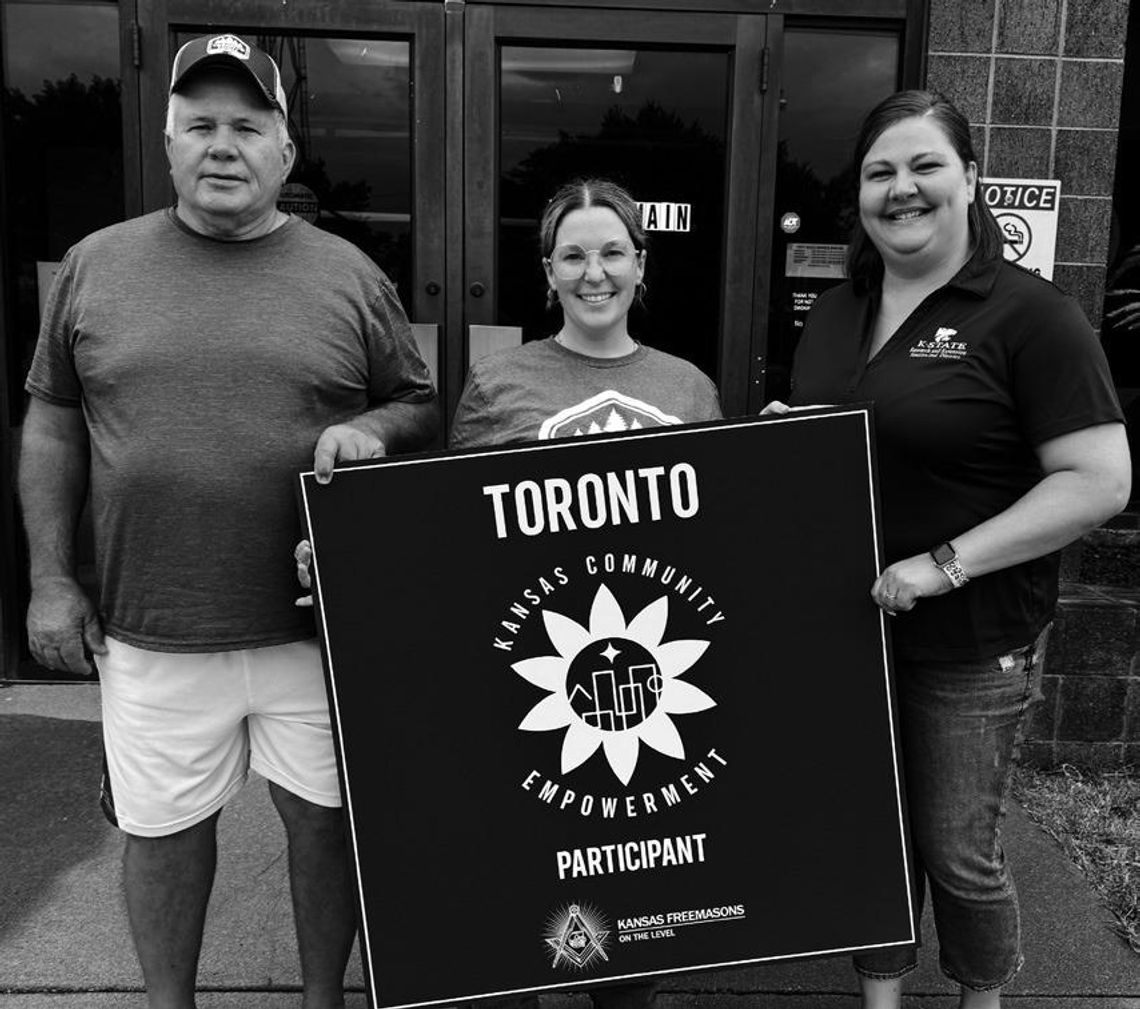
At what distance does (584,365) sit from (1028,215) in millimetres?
2454

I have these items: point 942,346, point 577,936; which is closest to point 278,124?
point 942,346

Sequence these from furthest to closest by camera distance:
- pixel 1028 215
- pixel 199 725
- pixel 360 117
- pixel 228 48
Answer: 1. pixel 360 117
2. pixel 1028 215
3. pixel 199 725
4. pixel 228 48

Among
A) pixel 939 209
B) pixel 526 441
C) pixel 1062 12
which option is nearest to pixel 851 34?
pixel 1062 12

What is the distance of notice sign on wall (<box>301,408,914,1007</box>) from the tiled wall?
252 centimetres

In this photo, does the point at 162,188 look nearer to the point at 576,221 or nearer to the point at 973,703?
the point at 576,221

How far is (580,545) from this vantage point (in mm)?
1964

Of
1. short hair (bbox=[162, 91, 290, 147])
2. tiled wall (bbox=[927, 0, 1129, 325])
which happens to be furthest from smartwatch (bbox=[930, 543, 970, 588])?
tiled wall (bbox=[927, 0, 1129, 325])

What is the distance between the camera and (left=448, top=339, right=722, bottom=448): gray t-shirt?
2150mm

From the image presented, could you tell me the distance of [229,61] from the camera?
2016 millimetres

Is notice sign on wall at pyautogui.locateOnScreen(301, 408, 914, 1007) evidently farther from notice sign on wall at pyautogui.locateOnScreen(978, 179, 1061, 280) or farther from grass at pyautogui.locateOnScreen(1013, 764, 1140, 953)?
notice sign on wall at pyautogui.locateOnScreen(978, 179, 1061, 280)

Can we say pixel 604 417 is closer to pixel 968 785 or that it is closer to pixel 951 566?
pixel 951 566

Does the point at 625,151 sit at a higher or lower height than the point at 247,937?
higher

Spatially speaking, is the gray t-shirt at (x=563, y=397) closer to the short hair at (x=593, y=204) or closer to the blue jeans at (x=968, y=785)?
the short hair at (x=593, y=204)

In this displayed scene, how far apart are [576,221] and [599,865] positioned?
49.5 inches
